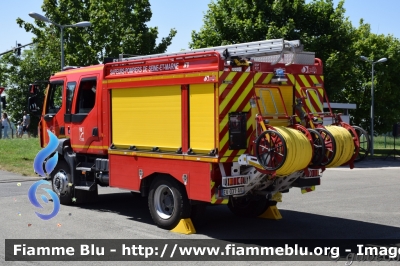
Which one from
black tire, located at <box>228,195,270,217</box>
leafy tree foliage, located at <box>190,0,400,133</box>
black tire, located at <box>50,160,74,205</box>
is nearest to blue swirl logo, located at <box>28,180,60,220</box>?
black tire, located at <box>50,160,74,205</box>

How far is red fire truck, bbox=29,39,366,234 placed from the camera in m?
9.02

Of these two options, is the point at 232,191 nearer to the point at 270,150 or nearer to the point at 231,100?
the point at 270,150

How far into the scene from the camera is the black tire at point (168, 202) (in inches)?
382

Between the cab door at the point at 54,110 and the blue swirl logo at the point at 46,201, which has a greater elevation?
the cab door at the point at 54,110

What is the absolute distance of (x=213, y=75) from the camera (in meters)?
9.02

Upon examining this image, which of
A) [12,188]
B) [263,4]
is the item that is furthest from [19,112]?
[12,188]

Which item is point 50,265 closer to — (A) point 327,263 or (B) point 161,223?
(B) point 161,223

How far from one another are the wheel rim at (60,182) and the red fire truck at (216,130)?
127cm

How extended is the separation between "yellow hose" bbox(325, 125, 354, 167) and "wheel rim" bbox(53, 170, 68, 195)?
19.5 ft

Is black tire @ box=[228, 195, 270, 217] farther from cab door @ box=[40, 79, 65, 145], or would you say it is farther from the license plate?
cab door @ box=[40, 79, 65, 145]

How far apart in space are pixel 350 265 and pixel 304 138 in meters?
1.96

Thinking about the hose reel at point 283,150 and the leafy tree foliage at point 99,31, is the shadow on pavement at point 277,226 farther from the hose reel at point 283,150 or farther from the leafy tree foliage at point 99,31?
the leafy tree foliage at point 99,31

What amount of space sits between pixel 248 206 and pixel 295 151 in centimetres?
306

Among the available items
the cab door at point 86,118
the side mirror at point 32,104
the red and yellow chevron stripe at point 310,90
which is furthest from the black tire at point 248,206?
the side mirror at point 32,104
